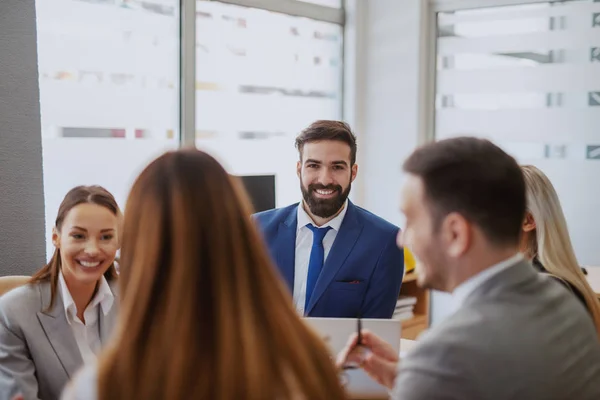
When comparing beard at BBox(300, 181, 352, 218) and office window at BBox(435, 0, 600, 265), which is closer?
beard at BBox(300, 181, 352, 218)

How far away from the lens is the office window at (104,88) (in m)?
3.85

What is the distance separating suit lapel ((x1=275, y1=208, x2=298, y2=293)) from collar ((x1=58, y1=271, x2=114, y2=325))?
0.77 m

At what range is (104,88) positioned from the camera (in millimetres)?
4137

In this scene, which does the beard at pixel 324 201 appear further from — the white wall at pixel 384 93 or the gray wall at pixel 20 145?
the white wall at pixel 384 93

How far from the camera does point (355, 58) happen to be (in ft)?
18.9

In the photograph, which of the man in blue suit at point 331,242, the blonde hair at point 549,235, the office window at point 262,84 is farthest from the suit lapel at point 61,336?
the office window at point 262,84

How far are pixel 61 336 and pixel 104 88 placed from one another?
6.78 ft

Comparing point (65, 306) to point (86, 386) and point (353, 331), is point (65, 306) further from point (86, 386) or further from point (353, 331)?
point (86, 386)

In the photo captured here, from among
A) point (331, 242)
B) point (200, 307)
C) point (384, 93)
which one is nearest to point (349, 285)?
point (331, 242)

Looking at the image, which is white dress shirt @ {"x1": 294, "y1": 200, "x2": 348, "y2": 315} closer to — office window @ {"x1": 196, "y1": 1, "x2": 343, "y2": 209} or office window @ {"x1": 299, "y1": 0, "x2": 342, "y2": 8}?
office window @ {"x1": 196, "y1": 1, "x2": 343, "y2": 209}

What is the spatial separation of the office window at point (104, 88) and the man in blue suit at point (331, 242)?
0.83 m

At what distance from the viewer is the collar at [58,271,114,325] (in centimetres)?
240

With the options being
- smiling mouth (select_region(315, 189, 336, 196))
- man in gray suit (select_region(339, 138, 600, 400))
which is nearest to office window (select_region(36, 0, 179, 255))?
smiling mouth (select_region(315, 189, 336, 196))

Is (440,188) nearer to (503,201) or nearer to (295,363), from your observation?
(503,201)
